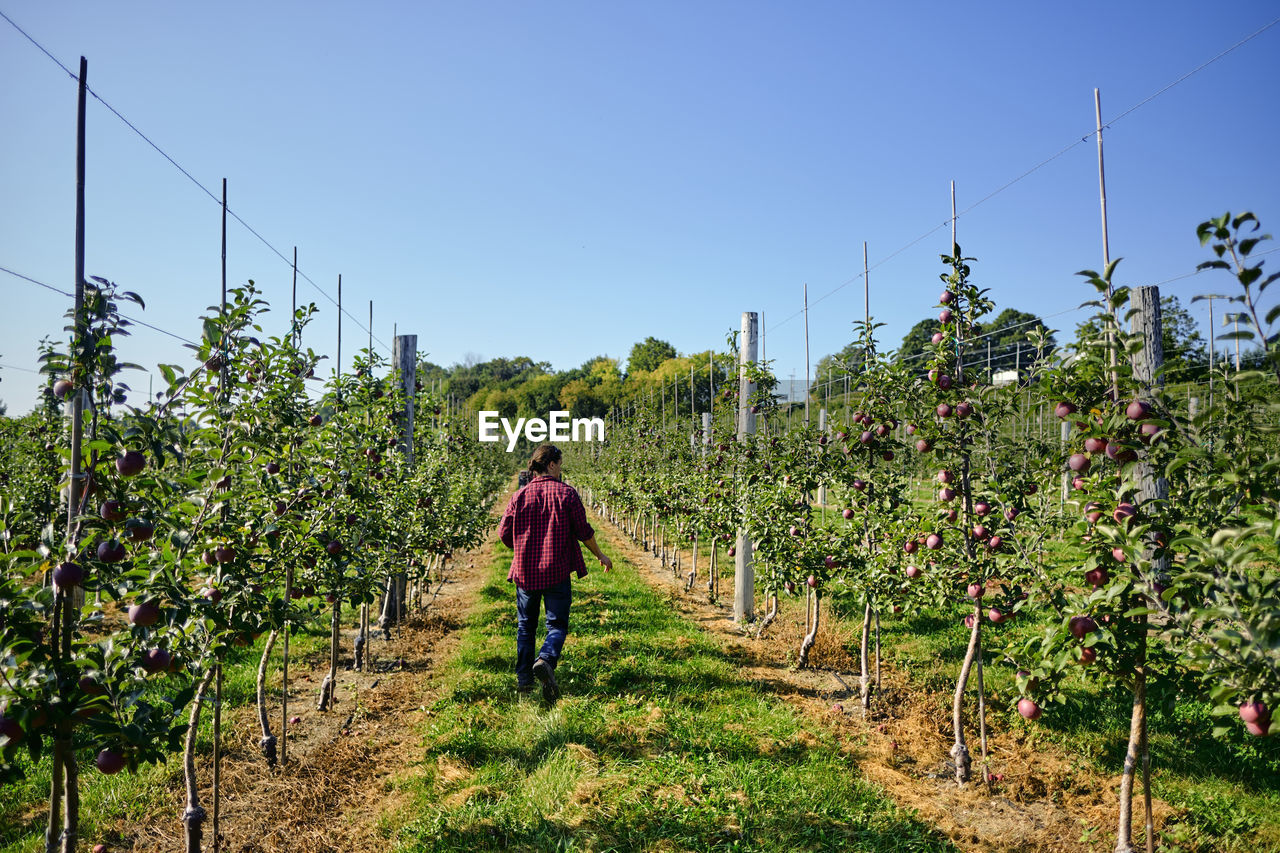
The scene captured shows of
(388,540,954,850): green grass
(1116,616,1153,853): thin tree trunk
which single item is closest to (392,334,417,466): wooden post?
(388,540,954,850): green grass

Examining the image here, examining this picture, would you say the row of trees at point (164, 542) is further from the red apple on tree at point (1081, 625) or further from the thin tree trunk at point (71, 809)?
the red apple on tree at point (1081, 625)

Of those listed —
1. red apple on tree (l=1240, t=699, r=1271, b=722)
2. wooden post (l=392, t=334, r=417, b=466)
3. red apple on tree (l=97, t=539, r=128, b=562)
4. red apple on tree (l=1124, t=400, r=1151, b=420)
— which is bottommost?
red apple on tree (l=1240, t=699, r=1271, b=722)

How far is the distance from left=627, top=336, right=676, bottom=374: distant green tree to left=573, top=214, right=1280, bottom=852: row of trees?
207 feet

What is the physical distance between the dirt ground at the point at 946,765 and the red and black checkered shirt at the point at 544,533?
82.8 inches

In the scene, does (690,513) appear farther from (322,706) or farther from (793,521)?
(322,706)

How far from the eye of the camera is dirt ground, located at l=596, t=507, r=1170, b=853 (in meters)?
3.67

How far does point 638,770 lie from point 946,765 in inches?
80.2

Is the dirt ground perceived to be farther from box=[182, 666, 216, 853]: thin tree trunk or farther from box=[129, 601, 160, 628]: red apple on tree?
box=[129, 601, 160, 628]: red apple on tree

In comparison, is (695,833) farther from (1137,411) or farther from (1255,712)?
(1137,411)

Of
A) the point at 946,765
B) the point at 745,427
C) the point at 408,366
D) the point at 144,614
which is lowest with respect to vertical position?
the point at 946,765

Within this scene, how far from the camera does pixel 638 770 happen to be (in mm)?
4168

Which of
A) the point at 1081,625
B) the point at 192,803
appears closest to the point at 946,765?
the point at 1081,625

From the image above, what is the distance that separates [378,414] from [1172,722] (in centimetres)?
647

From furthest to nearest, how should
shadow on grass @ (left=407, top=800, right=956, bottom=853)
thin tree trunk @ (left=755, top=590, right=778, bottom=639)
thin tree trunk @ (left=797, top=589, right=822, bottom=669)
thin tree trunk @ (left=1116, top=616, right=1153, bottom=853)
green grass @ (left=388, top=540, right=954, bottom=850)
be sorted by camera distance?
thin tree trunk @ (left=755, top=590, right=778, bottom=639) < thin tree trunk @ (left=797, top=589, right=822, bottom=669) < green grass @ (left=388, top=540, right=954, bottom=850) < shadow on grass @ (left=407, top=800, right=956, bottom=853) < thin tree trunk @ (left=1116, top=616, right=1153, bottom=853)
